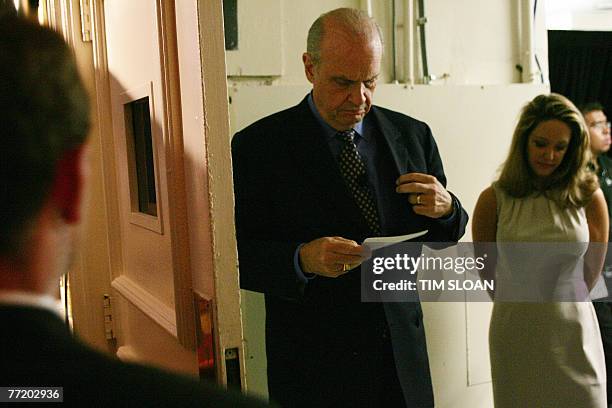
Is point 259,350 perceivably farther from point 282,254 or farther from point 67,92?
point 67,92

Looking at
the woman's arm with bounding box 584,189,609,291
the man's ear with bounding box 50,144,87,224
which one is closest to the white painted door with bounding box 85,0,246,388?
the man's ear with bounding box 50,144,87,224

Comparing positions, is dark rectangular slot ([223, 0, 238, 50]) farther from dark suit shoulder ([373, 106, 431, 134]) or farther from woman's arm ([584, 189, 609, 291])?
woman's arm ([584, 189, 609, 291])

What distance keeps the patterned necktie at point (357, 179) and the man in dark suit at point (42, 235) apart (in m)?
1.05

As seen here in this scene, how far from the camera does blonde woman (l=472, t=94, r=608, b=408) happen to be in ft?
6.21

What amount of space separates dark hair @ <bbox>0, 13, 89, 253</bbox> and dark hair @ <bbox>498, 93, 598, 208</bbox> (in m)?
1.79

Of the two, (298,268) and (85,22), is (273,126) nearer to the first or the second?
(298,268)

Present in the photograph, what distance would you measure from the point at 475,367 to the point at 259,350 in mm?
807

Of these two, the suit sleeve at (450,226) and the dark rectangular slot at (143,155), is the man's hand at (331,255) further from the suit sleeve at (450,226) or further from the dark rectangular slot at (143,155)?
the dark rectangular slot at (143,155)

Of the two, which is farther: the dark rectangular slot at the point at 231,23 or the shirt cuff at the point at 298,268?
the dark rectangular slot at the point at 231,23

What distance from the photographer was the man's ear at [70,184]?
41 centimetres

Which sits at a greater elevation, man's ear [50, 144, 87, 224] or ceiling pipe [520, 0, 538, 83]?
ceiling pipe [520, 0, 538, 83]

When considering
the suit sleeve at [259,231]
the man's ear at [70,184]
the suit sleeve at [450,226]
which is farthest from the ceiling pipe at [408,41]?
the man's ear at [70,184]

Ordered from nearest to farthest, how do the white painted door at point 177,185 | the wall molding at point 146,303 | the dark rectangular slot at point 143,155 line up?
the white painted door at point 177,185
the wall molding at point 146,303
the dark rectangular slot at point 143,155

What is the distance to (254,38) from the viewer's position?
1.69m
